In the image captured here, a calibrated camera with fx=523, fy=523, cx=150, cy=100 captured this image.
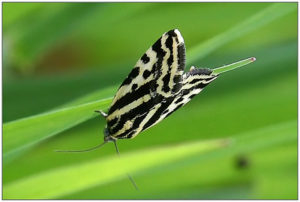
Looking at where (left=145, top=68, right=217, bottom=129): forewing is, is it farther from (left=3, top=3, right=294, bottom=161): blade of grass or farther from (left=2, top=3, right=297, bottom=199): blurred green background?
(left=2, top=3, right=297, bottom=199): blurred green background

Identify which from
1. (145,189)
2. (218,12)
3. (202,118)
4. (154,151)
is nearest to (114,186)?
(145,189)

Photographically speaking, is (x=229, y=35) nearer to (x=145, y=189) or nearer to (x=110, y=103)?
(x=110, y=103)

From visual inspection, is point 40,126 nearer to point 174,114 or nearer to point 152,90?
point 152,90

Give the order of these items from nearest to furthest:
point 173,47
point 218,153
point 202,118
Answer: point 173,47 < point 218,153 < point 202,118

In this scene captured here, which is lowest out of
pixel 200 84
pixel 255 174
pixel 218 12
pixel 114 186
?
pixel 255 174

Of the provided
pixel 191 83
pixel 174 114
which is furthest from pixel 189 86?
pixel 174 114

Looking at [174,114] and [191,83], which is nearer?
[191,83]
